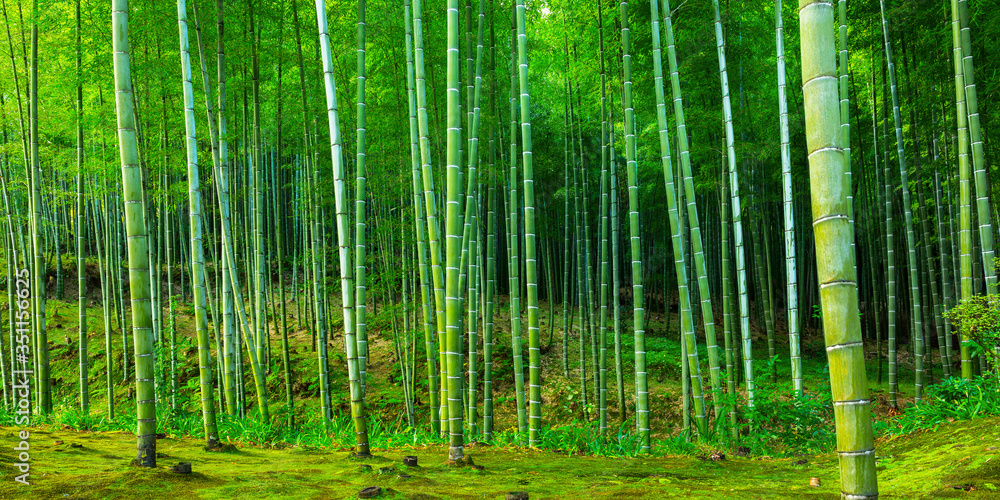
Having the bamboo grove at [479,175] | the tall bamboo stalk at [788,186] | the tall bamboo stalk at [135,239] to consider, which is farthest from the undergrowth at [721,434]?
the tall bamboo stalk at [135,239]

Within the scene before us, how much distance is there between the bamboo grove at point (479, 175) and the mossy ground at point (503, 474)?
0.95ft

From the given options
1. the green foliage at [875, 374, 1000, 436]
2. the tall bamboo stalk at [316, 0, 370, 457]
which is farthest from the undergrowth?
the tall bamboo stalk at [316, 0, 370, 457]

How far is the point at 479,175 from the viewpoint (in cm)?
624

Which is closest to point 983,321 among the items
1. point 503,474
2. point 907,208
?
point 907,208

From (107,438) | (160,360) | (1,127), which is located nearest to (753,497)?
(107,438)

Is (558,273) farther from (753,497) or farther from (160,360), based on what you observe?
(753,497)

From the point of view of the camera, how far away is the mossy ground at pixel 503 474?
219cm

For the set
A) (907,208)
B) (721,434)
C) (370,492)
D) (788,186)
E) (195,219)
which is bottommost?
(721,434)

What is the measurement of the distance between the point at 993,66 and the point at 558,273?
909 cm

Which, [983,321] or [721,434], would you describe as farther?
[721,434]

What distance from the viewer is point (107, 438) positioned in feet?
13.1

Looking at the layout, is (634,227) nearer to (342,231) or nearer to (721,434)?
(721,434)

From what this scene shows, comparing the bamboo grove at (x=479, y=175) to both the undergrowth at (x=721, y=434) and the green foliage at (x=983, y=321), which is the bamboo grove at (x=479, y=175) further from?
the green foliage at (x=983, y=321)

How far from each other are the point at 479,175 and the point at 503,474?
3878 millimetres
